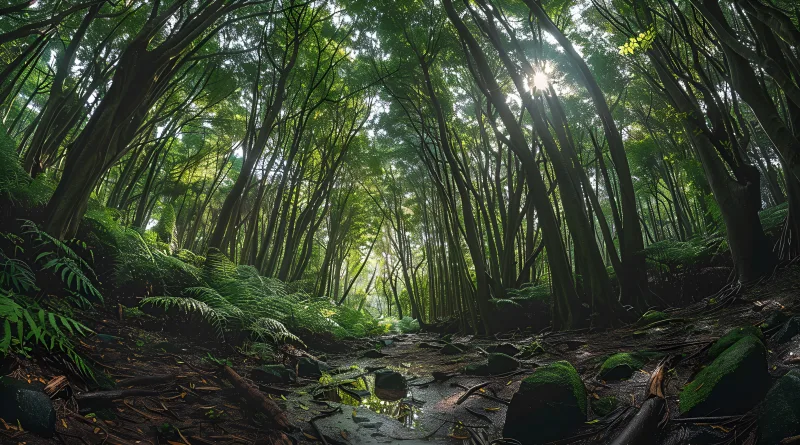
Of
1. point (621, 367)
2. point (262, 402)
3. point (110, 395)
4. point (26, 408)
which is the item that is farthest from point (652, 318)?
point (26, 408)

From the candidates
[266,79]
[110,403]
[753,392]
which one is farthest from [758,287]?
[266,79]

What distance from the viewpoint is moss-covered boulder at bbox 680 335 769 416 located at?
1609mm

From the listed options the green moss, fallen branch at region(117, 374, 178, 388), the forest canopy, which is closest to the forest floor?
fallen branch at region(117, 374, 178, 388)

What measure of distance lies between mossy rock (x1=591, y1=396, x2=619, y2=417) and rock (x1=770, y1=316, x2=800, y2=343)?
0.93m

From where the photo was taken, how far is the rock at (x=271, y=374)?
3.25 m

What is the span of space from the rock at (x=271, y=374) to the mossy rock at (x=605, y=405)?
2.42m

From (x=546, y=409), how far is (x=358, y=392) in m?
1.72

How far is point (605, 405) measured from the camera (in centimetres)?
210

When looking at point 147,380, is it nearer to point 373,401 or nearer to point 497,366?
point 373,401

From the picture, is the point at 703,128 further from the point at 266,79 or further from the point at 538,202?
the point at 266,79

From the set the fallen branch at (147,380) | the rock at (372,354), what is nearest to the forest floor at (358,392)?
the fallen branch at (147,380)

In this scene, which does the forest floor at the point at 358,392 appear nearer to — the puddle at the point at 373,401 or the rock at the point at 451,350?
the puddle at the point at 373,401

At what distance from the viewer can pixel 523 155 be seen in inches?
201

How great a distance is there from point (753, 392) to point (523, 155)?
3.83 m
